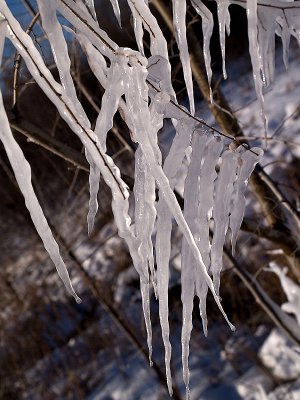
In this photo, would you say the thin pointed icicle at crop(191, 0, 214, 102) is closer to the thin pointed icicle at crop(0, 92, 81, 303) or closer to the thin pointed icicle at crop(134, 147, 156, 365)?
the thin pointed icicle at crop(134, 147, 156, 365)

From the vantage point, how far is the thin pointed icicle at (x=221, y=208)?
0.67m

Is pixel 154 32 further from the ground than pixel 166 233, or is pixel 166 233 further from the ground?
pixel 154 32

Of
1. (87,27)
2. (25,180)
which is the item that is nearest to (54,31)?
(87,27)

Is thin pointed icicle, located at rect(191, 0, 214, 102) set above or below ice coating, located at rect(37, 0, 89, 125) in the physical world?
below

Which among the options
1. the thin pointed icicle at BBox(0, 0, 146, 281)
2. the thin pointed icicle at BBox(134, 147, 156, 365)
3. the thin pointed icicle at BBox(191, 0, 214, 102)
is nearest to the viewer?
the thin pointed icicle at BBox(0, 0, 146, 281)

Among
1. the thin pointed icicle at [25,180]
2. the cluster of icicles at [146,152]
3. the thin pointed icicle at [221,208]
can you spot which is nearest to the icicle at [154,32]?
the cluster of icicles at [146,152]

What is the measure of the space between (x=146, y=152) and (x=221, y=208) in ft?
0.57

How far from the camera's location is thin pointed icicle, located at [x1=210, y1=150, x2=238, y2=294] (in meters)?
0.67

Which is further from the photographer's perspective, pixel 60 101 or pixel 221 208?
pixel 221 208

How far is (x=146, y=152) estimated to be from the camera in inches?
20.9

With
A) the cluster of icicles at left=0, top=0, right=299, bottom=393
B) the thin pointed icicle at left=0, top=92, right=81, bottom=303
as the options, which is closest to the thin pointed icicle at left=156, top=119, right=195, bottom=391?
the cluster of icicles at left=0, top=0, right=299, bottom=393

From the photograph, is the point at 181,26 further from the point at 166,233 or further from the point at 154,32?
the point at 166,233

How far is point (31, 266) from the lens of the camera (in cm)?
749

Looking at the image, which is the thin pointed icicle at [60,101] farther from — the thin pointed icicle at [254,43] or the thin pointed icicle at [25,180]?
the thin pointed icicle at [254,43]
